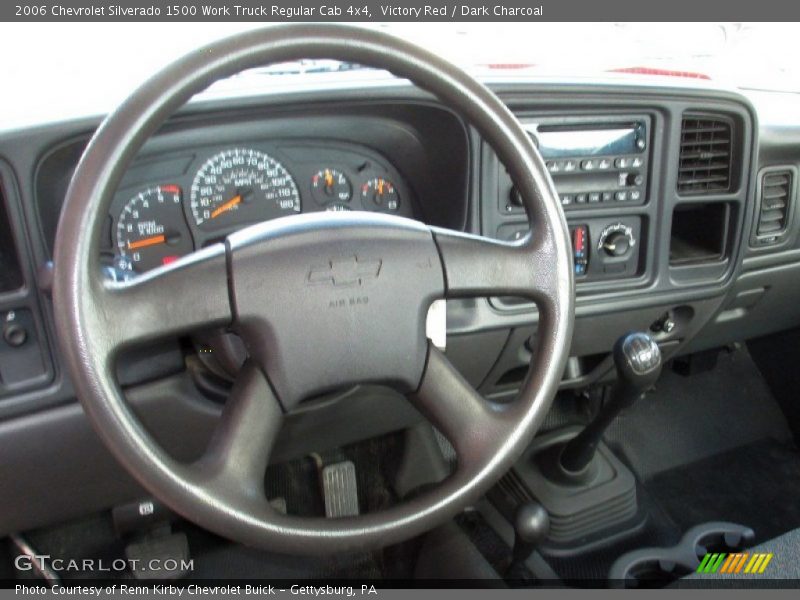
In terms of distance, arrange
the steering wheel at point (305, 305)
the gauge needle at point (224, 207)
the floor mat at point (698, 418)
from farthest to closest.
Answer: the floor mat at point (698, 418) < the gauge needle at point (224, 207) < the steering wheel at point (305, 305)

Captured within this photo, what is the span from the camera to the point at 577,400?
196 centimetres

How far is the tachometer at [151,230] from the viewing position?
1146 mm

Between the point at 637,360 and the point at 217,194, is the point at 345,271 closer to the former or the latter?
the point at 217,194

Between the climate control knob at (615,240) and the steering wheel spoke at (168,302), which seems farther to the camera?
the climate control knob at (615,240)

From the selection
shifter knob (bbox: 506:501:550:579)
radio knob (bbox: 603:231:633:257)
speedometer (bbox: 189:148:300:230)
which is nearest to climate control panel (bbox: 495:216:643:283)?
radio knob (bbox: 603:231:633:257)

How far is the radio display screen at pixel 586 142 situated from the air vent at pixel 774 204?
0.42 m

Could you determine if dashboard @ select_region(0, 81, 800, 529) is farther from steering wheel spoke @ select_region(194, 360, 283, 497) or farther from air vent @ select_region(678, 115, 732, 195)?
steering wheel spoke @ select_region(194, 360, 283, 497)

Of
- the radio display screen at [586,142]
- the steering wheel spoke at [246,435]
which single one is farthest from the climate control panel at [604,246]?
the steering wheel spoke at [246,435]

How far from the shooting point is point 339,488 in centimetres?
166

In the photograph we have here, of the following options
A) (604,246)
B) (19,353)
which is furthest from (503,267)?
(19,353)

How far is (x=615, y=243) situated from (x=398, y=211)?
43cm

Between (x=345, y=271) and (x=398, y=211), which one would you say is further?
(x=398, y=211)

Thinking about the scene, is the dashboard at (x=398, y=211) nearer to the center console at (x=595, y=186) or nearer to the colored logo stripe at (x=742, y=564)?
the center console at (x=595, y=186)

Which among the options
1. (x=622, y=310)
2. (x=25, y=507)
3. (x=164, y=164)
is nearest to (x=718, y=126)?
(x=622, y=310)
